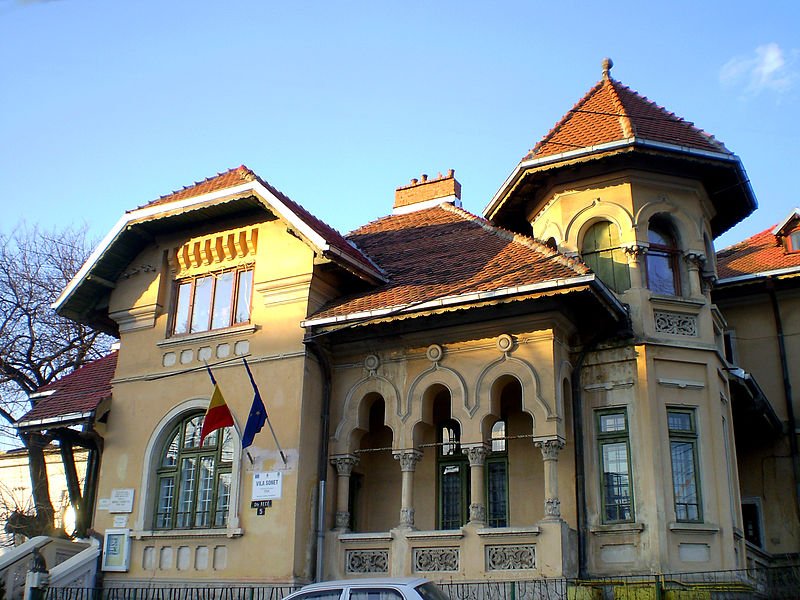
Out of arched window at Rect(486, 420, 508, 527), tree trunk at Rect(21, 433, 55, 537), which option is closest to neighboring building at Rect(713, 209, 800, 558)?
arched window at Rect(486, 420, 508, 527)

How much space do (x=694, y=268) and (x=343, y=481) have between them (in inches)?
295

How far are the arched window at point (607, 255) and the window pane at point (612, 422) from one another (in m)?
2.27

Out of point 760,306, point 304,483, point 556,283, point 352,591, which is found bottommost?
point 352,591

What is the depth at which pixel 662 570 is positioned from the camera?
44.5ft

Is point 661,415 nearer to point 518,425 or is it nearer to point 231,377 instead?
point 518,425

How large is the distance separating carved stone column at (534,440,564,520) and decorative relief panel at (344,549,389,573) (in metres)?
2.90

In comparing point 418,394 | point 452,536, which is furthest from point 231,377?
point 452,536

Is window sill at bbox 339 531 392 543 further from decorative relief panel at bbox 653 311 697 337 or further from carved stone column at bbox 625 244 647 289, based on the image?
carved stone column at bbox 625 244 647 289

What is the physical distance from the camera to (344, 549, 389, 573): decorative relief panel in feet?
48.5

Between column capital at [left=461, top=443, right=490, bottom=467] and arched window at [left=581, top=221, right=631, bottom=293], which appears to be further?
arched window at [left=581, top=221, right=631, bottom=293]

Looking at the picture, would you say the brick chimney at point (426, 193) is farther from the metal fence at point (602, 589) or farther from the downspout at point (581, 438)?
the metal fence at point (602, 589)

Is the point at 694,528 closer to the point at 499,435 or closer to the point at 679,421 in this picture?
the point at 679,421

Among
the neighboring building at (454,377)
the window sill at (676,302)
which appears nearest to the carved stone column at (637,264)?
the neighboring building at (454,377)

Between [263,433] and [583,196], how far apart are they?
737cm
